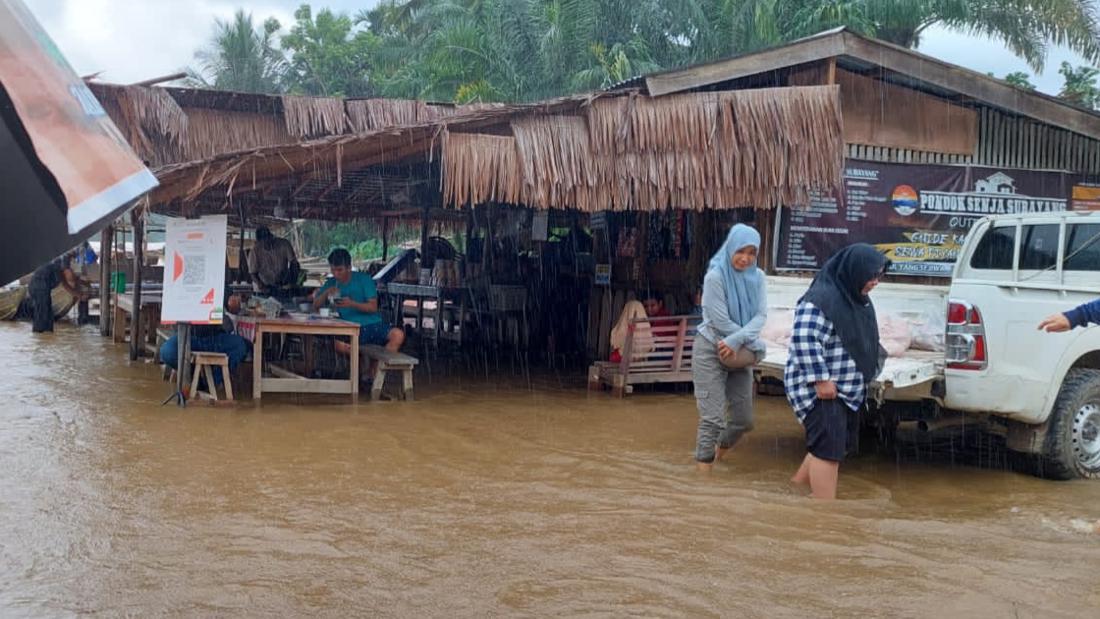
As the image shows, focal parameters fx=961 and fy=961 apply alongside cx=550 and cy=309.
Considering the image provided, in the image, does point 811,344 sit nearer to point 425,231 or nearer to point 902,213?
point 902,213

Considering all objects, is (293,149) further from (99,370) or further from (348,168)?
(99,370)

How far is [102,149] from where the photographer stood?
1.98m

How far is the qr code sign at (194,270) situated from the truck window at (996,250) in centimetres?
660

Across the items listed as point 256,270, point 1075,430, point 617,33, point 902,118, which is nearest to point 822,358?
point 1075,430

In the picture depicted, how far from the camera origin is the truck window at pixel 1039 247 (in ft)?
22.6

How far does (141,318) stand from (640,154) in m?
7.66

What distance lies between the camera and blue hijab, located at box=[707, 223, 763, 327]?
6180mm

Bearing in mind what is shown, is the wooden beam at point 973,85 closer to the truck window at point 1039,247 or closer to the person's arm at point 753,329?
the truck window at point 1039,247

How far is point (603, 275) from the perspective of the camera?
12680mm

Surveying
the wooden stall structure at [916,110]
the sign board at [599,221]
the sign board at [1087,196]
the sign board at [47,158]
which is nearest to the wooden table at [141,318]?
the sign board at [599,221]

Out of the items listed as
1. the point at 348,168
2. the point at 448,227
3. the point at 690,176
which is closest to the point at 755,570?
the point at 690,176

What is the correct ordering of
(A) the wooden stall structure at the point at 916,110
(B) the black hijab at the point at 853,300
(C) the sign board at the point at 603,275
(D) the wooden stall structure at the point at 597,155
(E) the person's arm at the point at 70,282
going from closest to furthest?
(B) the black hijab at the point at 853,300, (D) the wooden stall structure at the point at 597,155, (A) the wooden stall structure at the point at 916,110, (C) the sign board at the point at 603,275, (E) the person's arm at the point at 70,282

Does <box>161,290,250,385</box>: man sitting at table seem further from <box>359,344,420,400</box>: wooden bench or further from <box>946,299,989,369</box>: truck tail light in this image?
<box>946,299,989,369</box>: truck tail light

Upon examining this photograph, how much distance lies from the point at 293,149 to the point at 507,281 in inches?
248
